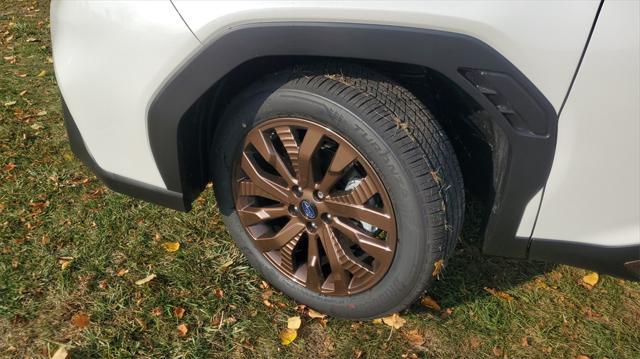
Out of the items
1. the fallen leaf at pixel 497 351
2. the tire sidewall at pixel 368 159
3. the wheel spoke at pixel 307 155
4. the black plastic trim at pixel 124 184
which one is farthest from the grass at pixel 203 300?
the wheel spoke at pixel 307 155

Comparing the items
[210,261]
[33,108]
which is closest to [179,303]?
[210,261]

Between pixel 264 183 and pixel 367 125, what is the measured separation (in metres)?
0.52

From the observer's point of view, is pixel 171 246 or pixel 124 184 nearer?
pixel 124 184

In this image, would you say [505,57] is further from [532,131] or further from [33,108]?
[33,108]

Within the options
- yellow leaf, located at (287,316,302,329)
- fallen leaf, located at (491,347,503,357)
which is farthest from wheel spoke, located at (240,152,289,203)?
fallen leaf, located at (491,347,503,357)

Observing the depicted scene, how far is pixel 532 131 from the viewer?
1.58m

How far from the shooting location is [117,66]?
191 cm

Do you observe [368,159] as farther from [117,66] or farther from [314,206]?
[117,66]

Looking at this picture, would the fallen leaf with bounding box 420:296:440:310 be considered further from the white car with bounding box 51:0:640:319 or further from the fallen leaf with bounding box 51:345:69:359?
the fallen leaf with bounding box 51:345:69:359

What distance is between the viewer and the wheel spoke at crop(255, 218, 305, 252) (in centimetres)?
212

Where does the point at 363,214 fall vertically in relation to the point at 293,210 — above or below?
above

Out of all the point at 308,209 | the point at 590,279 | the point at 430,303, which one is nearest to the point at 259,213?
the point at 308,209

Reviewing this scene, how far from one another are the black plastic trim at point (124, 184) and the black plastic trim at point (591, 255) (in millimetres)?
1265

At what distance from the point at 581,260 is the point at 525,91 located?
A: 594 mm
